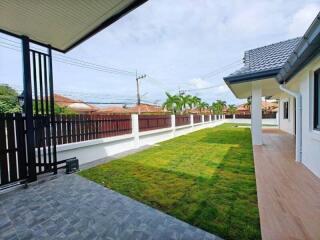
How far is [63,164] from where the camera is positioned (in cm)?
620

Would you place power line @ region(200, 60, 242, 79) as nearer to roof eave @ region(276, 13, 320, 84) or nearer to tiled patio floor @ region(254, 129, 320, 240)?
roof eave @ region(276, 13, 320, 84)

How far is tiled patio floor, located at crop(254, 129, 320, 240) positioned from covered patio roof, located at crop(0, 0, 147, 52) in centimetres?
369

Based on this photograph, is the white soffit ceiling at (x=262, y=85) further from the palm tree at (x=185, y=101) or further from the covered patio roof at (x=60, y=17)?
the palm tree at (x=185, y=101)

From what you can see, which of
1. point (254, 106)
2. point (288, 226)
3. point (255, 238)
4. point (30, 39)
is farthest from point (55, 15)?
Answer: point (254, 106)

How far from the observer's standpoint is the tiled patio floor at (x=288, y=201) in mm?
2555

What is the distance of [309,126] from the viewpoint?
5105mm

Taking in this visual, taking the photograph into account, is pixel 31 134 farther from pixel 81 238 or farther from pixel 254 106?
pixel 254 106

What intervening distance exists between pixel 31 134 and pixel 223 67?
3691 centimetres

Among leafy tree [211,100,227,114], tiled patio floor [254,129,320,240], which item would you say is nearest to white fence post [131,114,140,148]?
tiled patio floor [254,129,320,240]

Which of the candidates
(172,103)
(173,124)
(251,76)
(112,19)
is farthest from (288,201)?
(172,103)

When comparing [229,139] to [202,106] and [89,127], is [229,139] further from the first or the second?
[202,106]

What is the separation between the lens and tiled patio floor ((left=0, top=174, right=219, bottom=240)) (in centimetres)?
262

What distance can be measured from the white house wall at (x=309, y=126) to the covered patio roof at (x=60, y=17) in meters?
4.29

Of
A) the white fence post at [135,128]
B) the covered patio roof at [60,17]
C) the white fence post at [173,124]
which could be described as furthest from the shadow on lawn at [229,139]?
the covered patio roof at [60,17]
